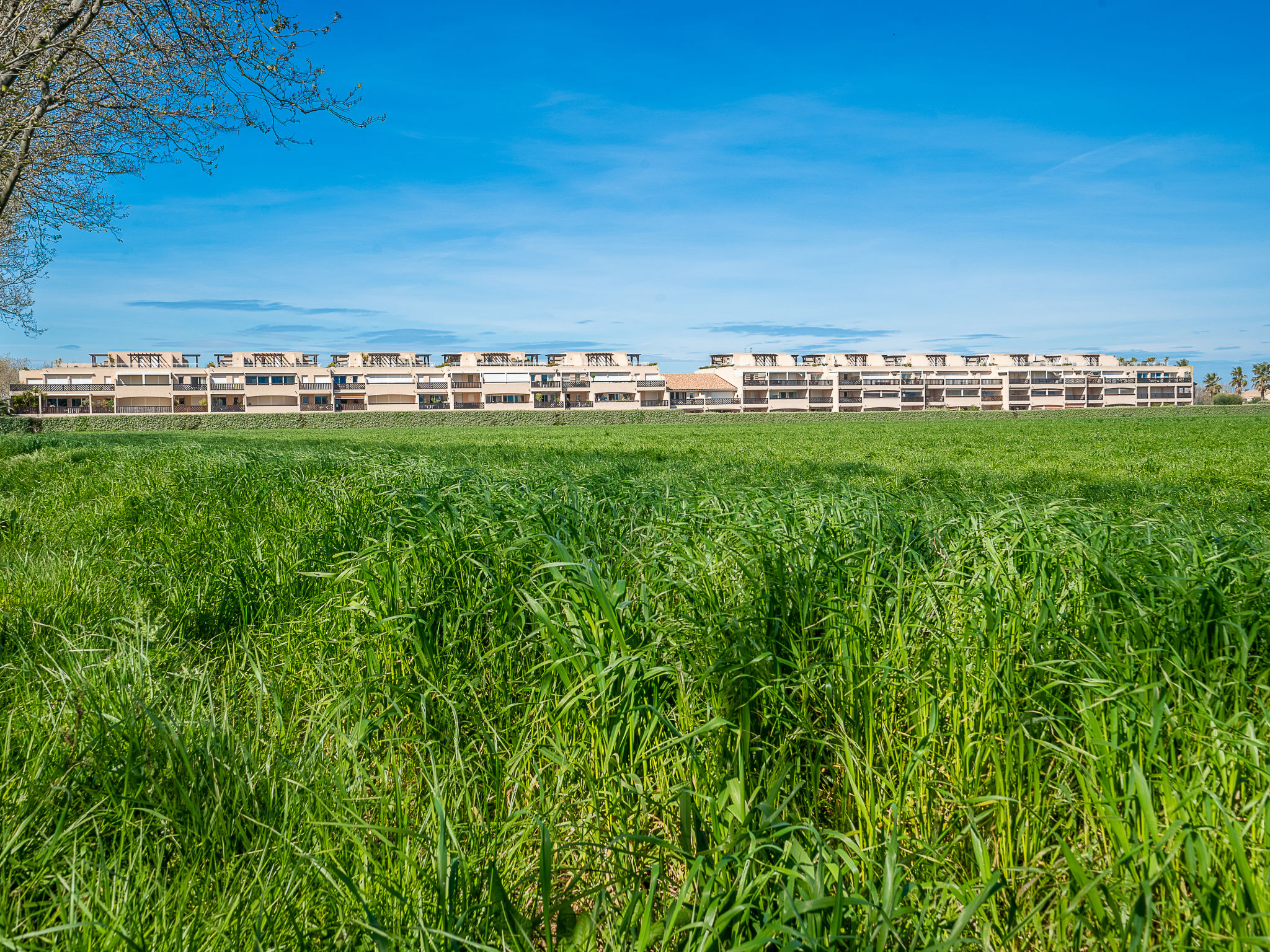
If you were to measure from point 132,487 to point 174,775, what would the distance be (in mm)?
9267

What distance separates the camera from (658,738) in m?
3.08

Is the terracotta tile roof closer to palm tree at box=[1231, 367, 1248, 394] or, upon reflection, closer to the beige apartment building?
the beige apartment building

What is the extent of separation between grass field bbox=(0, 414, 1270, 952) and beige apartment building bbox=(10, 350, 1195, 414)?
370ft

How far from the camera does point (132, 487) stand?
9836 millimetres

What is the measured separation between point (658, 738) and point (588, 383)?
13638 cm

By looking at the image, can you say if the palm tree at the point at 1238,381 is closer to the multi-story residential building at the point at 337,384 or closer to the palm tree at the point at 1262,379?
the palm tree at the point at 1262,379

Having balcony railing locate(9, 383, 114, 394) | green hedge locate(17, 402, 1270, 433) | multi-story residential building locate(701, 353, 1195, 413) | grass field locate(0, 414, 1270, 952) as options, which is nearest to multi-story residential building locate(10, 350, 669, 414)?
A: balcony railing locate(9, 383, 114, 394)

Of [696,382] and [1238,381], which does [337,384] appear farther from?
[1238,381]

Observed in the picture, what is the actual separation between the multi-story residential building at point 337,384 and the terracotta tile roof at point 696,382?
2366mm

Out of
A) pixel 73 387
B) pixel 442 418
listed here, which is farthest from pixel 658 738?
pixel 73 387

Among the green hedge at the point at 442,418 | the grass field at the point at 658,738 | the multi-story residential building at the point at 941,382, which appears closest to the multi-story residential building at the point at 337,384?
the multi-story residential building at the point at 941,382

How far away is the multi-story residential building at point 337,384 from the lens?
415 ft

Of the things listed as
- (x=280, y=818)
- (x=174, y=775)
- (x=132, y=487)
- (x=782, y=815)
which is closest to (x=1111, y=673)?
(x=782, y=815)

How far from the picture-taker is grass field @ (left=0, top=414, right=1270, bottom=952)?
193 cm
